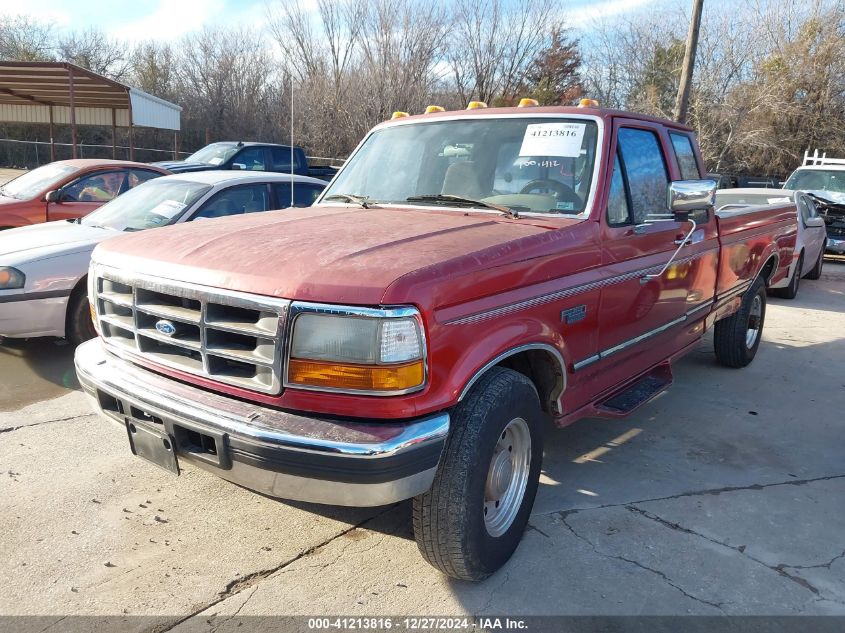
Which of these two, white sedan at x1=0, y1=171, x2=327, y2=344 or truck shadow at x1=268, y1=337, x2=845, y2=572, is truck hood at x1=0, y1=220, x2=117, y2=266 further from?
truck shadow at x1=268, y1=337, x2=845, y2=572

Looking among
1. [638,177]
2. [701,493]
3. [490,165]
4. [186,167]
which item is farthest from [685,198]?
[186,167]

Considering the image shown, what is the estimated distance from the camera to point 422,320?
7.66ft

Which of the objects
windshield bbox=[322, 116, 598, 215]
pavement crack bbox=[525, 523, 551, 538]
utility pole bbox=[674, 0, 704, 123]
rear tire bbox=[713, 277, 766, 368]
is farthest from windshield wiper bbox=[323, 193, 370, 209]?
utility pole bbox=[674, 0, 704, 123]

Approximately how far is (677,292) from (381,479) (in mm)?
2843

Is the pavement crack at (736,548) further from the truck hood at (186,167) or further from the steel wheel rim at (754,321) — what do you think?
the truck hood at (186,167)

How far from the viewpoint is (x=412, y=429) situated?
2.33 metres

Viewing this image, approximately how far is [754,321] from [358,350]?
532 cm

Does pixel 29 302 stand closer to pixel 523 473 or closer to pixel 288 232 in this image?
pixel 288 232

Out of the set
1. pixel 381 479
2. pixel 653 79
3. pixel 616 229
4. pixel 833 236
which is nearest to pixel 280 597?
pixel 381 479

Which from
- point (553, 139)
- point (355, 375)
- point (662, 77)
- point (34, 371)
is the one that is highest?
point (662, 77)

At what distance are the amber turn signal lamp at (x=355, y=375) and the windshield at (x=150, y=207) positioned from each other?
4.12 m

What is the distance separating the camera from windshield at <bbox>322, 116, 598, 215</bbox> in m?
3.51

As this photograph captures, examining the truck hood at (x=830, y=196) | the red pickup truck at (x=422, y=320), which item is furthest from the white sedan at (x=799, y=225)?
the red pickup truck at (x=422, y=320)

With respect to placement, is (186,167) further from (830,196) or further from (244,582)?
(830,196)
